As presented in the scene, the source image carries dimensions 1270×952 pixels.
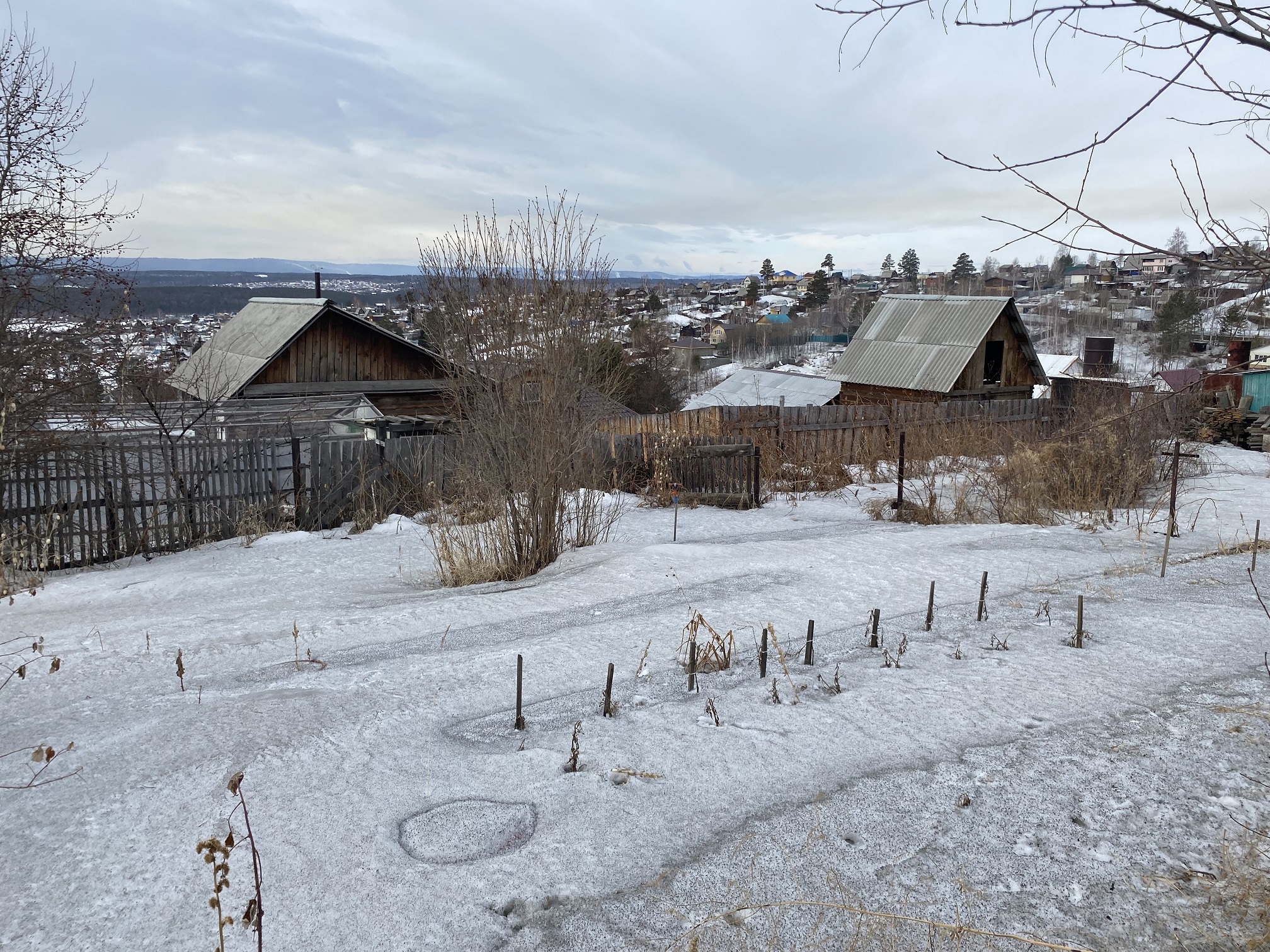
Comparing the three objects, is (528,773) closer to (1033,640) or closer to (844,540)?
(1033,640)

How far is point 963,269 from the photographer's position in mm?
106625

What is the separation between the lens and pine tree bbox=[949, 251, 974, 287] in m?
101

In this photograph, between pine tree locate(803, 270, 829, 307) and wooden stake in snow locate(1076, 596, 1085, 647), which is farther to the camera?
pine tree locate(803, 270, 829, 307)

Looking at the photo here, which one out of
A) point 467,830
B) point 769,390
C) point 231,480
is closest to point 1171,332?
point 769,390

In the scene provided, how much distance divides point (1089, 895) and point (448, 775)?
2.30 metres

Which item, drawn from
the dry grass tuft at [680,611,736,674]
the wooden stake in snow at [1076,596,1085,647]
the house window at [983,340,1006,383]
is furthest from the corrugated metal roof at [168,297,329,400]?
the house window at [983,340,1006,383]

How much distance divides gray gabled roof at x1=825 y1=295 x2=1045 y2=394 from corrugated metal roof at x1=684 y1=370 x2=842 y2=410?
201 cm

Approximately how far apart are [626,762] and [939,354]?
20.9 m

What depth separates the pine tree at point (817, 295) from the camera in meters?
106

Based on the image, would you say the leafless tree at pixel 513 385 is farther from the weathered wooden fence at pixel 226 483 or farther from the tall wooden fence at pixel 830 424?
the tall wooden fence at pixel 830 424

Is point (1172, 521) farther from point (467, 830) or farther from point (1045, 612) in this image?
point (467, 830)

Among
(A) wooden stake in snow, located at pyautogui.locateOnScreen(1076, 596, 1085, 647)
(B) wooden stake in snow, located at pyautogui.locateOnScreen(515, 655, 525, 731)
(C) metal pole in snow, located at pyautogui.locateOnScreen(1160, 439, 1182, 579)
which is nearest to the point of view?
(B) wooden stake in snow, located at pyautogui.locateOnScreen(515, 655, 525, 731)

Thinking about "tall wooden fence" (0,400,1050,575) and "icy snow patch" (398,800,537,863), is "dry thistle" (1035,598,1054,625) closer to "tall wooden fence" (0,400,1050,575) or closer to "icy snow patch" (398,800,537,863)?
"icy snow patch" (398,800,537,863)

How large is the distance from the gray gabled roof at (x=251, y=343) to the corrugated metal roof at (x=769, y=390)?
37.6 ft
